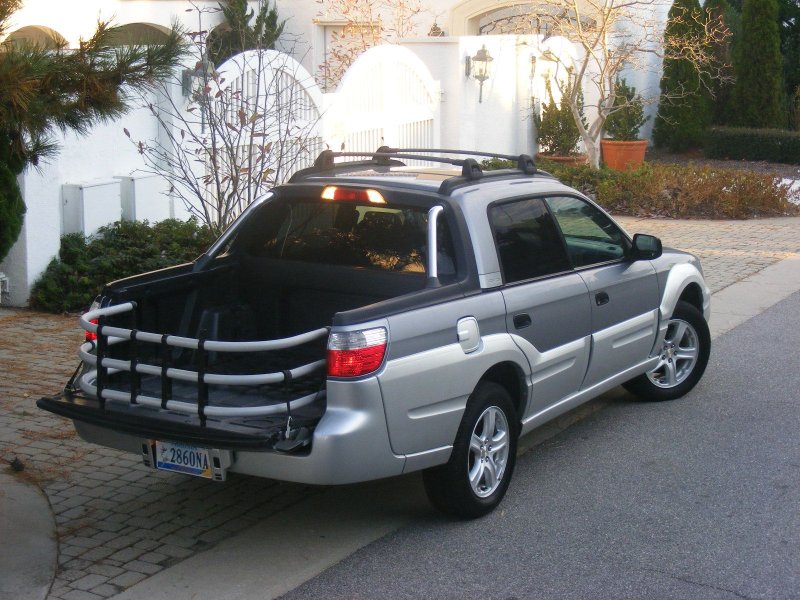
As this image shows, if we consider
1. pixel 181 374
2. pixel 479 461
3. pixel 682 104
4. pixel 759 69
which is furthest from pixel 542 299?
pixel 759 69

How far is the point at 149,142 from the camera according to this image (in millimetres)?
10992

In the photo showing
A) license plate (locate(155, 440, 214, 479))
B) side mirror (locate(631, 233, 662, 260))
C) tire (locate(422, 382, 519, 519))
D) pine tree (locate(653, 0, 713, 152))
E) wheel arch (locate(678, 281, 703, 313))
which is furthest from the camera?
pine tree (locate(653, 0, 713, 152))

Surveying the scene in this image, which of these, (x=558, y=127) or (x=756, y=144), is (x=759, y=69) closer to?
(x=756, y=144)

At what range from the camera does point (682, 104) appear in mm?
25250

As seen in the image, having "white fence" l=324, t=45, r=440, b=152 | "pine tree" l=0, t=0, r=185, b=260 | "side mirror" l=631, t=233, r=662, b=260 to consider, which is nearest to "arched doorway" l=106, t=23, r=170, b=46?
"pine tree" l=0, t=0, r=185, b=260

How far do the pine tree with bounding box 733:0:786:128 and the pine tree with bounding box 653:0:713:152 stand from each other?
0.85 m

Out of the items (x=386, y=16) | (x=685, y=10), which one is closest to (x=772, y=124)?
(x=685, y=10)

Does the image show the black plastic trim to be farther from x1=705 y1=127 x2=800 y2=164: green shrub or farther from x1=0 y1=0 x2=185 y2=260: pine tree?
x1=705 y1=127 x2=800 y2=164: green shrub

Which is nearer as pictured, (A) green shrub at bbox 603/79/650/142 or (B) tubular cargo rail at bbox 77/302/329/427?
(B) tubular cargo rail at bbox 77/302/329/427

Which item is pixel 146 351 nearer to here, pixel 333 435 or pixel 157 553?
pixel 157 553

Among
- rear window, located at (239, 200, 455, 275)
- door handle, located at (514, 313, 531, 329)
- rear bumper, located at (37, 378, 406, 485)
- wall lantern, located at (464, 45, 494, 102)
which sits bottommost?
rear bumper, located at (37, 378, 406, 485)

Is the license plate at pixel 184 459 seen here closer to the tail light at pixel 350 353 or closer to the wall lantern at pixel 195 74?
the tail light at pixel 350 353

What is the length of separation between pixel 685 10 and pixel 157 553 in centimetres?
2046

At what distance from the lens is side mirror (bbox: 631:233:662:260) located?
719cm
